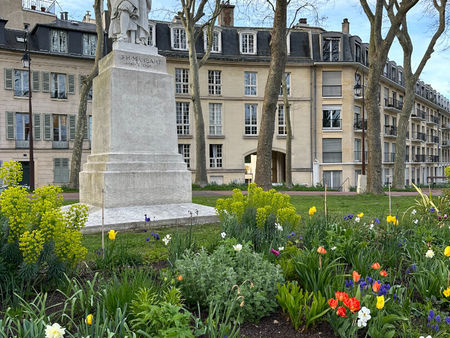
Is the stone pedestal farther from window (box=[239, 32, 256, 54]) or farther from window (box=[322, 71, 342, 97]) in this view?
window (box=[322, 71, 342, 97])

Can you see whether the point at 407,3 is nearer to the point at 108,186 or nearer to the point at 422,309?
the point at 108,186

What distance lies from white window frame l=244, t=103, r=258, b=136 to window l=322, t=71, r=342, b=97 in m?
6.73

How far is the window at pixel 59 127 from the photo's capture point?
31.4 metres

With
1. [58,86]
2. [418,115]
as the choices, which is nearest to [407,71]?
[58,86]

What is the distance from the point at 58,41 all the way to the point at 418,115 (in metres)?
46.2

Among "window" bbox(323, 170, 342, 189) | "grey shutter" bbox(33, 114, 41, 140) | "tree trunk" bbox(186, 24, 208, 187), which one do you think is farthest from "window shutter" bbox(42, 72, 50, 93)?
"window" bbox(323, 170, 342, 189)

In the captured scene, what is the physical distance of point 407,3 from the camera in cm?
1602

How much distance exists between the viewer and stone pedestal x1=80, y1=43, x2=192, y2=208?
8.32 m

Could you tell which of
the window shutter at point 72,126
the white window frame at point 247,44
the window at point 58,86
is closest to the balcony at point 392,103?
the white window frame at point 247,44

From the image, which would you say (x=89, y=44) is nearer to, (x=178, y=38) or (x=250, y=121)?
(x=178, y=38)

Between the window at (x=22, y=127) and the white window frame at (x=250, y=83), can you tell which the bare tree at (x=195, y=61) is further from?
the window at (x=22, y=127)

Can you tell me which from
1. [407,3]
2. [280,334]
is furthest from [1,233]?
[407,3]

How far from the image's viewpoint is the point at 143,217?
766cm

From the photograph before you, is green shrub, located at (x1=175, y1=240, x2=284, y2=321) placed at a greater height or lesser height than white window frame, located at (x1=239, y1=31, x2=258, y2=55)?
lesser
